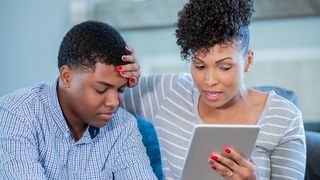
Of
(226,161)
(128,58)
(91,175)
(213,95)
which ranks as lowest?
(91,175)

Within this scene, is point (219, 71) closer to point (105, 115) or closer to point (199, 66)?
point (199, 66)

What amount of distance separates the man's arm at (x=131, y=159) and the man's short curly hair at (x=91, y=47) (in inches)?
9.3

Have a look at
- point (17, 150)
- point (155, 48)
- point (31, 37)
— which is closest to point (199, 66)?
point (17, 150)

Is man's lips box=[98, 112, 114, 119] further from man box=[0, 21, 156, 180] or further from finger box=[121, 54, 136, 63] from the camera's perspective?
finger box=[121, 54, 136, 63]

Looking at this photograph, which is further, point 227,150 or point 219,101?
point 219,101

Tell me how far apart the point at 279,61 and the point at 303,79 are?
14cm

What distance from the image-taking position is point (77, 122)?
1.43m

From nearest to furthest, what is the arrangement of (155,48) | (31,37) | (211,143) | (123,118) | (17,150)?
(211,143), (17,150), (123,118), (155,48), (31,37)

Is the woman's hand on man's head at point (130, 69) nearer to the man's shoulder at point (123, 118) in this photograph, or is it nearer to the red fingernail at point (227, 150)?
the man's shoulder at point (123, 118)

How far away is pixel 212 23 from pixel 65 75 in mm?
424

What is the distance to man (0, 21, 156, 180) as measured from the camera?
1290mm

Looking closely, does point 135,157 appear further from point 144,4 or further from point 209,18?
point 144,4

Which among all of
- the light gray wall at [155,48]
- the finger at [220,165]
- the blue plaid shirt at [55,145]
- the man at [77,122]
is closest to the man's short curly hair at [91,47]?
the man at [77,122]

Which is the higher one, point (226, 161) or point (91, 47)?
point (91, 47)
